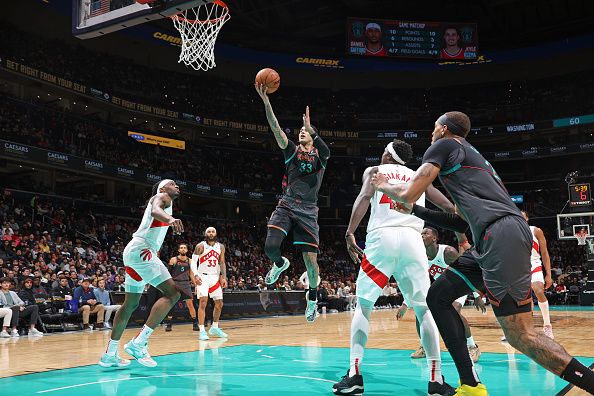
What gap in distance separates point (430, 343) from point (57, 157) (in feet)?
78.3

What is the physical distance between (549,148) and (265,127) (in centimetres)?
1853

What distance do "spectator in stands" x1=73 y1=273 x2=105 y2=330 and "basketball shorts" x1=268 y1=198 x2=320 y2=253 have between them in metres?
8.73

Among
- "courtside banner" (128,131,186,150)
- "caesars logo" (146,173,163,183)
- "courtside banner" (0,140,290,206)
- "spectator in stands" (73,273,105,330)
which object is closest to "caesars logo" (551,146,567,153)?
"courtside banner" (0,140,290,206)

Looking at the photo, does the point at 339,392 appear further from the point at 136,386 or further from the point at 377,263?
the point at 136,386

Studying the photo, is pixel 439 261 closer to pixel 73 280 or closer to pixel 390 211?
pixel 390 211

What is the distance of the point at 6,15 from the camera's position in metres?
28.9

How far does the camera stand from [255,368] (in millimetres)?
6926

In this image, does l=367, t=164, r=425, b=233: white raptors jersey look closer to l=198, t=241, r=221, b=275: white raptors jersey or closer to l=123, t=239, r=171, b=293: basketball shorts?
l=123, t=239, r=171, b=293: basketball shorts

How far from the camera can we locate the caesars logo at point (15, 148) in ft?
76.1

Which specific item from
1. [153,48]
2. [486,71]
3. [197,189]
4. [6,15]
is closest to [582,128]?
[486,71]

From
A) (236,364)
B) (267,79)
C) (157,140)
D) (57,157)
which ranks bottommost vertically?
(236,364)

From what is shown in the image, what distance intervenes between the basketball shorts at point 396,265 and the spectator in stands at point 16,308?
1010 cm
